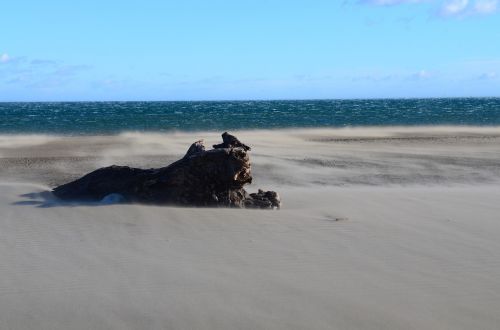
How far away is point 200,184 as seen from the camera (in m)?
8.68

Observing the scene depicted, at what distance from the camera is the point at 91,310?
15.6ft

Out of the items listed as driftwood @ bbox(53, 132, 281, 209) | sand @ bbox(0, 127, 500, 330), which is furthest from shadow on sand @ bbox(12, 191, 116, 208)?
driftwood @ bbox(53, 132, 281, 209)

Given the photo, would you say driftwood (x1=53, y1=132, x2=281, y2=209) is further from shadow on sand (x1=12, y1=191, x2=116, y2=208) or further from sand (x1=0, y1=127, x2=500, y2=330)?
sand (x1=0, y1=127, x2=500, y2=330)

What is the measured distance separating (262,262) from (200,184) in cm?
284

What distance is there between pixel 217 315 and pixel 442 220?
13.7 feet

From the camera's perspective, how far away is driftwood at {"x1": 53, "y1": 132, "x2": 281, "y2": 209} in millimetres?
8477

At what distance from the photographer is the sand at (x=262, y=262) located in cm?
472

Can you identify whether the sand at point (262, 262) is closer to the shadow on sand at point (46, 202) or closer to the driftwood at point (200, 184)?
the shadow on sand at point (46, 202)

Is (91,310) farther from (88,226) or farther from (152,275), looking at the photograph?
(88,226)

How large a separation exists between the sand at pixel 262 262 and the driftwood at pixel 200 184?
0.35m

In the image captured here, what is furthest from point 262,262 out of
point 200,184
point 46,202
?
point 46,202

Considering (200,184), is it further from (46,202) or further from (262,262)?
(262,262)

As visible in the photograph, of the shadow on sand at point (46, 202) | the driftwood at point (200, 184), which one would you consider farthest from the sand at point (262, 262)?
the driftwood at point (200, 184)

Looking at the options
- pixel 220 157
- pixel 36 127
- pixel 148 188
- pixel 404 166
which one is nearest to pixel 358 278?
pixel 220 157
